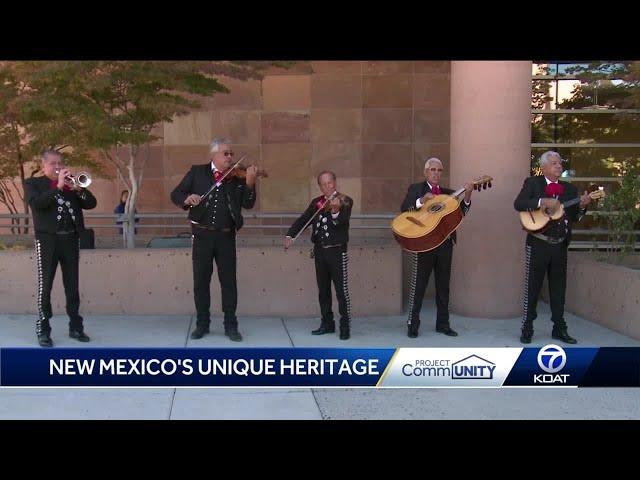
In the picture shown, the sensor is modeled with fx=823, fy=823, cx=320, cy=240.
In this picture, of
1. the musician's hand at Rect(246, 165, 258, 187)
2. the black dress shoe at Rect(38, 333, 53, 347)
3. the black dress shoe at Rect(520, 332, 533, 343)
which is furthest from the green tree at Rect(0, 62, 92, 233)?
the black dress shoe at Rect(520, 332, 533, 343)

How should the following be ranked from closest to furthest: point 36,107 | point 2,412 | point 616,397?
point 2,412, point 616,397, point 36,107

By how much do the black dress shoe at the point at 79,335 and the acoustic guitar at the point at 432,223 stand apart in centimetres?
315

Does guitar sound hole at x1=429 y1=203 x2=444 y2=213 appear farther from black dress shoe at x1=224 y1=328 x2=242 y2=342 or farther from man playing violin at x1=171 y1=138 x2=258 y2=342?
black dress shoe at x1=224 y1=328 x2=242 y2=342

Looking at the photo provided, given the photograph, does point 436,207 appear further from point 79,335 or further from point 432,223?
point 79,335

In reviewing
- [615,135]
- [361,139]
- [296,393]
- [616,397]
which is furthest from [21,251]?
[615,135]

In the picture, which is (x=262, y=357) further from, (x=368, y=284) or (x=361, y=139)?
(x=361, y=139)

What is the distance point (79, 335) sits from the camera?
25.8 feet

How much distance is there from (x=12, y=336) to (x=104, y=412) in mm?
2667

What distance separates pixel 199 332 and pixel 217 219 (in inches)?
45.0

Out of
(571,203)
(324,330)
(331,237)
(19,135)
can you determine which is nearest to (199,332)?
(324,330)

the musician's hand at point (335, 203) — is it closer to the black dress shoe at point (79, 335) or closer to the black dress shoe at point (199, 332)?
the black dress shoe at point (199, 332)

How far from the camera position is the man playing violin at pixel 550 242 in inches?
306

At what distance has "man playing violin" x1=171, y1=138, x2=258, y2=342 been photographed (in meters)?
7.91

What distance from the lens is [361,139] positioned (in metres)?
15.0
